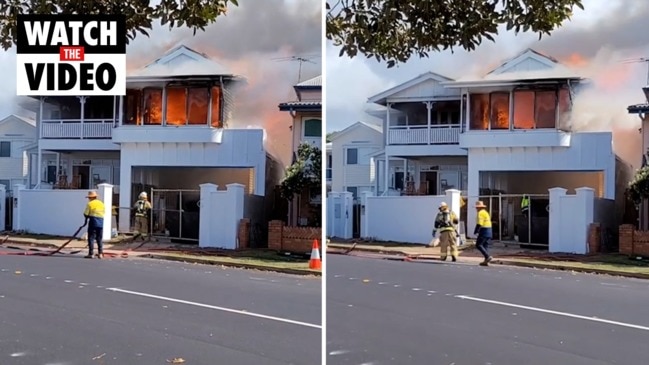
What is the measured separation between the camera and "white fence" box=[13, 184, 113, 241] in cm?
241

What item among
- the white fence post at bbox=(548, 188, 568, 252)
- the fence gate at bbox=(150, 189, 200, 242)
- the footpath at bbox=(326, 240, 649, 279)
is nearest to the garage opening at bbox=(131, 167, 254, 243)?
the fence gate at bbox=(150, 189, 200, 242)

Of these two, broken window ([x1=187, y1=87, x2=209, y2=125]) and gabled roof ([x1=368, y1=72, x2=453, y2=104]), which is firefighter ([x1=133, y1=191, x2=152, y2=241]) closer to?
broken window ([x1=187, y1=87, x2=209, y2=125])

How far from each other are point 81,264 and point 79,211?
0.65 feet

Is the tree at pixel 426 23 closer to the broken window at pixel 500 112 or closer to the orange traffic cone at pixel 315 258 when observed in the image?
the broken window at pixel 500 112

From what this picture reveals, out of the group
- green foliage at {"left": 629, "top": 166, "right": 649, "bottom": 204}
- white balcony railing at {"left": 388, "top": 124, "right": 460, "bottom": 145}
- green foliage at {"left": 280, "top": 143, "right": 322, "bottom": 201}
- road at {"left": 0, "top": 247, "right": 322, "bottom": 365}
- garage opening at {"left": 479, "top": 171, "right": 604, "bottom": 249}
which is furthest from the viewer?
green foliage at {"left": 280, "top": 143, "right": 322, "bottom": 201}

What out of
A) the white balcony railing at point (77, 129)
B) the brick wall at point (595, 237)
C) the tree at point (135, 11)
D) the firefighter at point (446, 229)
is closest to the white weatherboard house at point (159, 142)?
the white balcony railing at point (77, 129)

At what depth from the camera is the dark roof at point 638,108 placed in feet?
6.49

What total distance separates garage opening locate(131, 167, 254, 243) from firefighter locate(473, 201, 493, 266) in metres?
0.83

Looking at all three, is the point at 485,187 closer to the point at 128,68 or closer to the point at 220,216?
the point at 220,216

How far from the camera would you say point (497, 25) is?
7.35 feet

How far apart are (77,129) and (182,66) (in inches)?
16.8

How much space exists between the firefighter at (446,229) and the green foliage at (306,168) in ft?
1.52

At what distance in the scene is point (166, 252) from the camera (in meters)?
2.55

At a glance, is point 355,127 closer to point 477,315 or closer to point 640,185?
point 477,315
